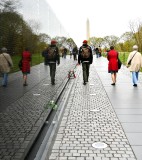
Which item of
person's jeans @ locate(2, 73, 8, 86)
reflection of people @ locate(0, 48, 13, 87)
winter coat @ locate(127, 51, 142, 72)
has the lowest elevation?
winter coat @ locate(127, 51, 142, 72)

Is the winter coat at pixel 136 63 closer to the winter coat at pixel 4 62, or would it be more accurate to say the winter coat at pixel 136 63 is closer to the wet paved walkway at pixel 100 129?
the wet paved walkway at pixel 100 129

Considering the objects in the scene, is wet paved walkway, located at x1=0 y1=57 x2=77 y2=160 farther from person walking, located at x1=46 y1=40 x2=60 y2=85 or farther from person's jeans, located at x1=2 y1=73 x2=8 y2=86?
person walking, located at x1=46 y1=40 x2=60 y2=85

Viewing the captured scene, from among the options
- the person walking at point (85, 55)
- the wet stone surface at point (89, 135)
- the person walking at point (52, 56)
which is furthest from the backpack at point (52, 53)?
the wet stone surface at point (89, 135)

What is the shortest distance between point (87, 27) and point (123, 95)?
436ft

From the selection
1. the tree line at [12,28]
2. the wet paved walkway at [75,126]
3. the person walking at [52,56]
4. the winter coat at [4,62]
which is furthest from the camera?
the person walking at [52,56]

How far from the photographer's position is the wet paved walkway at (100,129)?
15.6 ft

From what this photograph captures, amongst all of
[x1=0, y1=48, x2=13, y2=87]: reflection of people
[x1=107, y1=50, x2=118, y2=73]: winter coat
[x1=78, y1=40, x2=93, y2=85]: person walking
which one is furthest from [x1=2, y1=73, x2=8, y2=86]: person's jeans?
[x1=107, y1=50, x2=118, y2=73]: winter coat

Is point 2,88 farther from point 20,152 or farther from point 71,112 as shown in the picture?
point 71,112

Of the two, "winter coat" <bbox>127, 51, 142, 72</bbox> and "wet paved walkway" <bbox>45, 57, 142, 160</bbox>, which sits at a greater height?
"winter coat" <bbox>127, 51, 142, 72</bbox>

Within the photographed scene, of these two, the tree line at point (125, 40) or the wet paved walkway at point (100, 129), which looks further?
the tree line at point (125, 40)

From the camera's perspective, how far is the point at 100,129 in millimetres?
6164

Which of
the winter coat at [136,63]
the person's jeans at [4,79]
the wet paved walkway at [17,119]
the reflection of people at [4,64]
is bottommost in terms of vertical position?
the wet paved walkway at [17,119]

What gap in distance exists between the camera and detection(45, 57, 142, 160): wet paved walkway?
4.77 meters

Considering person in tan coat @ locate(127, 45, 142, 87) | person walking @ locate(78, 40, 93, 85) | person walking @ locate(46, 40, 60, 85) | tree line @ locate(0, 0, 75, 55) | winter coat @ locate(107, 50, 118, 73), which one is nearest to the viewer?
tree line @ locate(0, 0, 75, 55)
